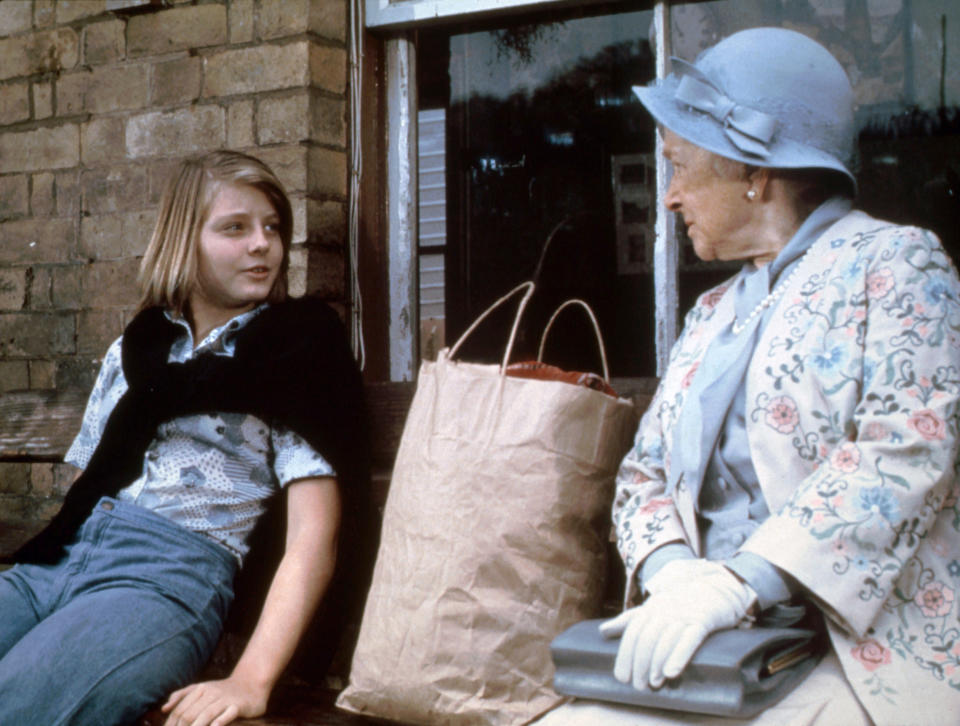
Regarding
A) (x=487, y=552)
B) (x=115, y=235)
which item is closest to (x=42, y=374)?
(x=115, y=235)

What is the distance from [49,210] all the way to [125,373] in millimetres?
1074

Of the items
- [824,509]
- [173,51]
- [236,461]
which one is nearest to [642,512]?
[824,509]

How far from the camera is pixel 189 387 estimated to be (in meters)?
2.34

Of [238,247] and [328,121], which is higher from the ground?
[328,121]

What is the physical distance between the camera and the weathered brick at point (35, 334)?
3.24m

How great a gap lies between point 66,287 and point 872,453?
7.96 ft

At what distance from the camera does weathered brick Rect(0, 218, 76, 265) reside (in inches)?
127

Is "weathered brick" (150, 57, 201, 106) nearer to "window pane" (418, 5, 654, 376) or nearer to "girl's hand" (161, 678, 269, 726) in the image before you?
"window pane" (418, 5, 654, 376)

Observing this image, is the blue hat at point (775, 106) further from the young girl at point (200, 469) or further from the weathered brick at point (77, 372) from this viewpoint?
the weathered brick at point (77, 372)

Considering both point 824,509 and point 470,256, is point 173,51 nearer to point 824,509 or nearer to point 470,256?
point 470,256

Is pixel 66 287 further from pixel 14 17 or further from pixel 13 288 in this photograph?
pixel 14 17

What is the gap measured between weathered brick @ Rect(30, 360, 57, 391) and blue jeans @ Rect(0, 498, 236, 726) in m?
0.95

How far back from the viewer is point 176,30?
309cm

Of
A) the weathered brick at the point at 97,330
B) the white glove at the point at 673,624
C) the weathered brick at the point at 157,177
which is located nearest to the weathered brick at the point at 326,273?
the weathered brick at the point at 157,177
